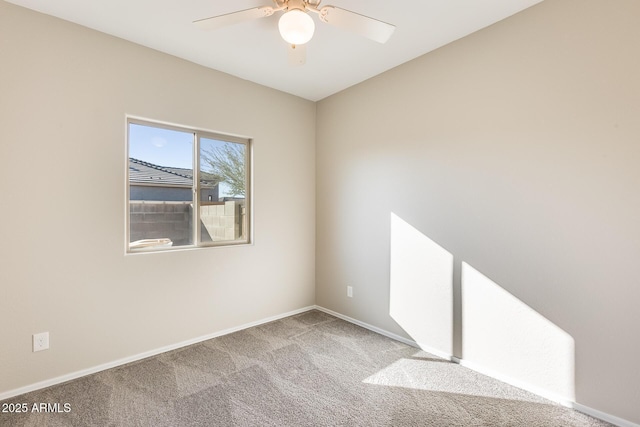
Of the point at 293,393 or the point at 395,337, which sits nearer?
the point at 293,393

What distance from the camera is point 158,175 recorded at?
2.61 meters

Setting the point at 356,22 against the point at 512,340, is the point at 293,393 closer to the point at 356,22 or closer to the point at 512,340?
the point at 512,340

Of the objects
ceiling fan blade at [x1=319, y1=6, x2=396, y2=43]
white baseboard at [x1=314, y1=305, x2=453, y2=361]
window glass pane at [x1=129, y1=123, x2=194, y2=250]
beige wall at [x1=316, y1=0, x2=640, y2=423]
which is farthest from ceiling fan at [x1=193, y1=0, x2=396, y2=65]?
white baseboard at [x1=314, y1=305, x2=453, y2=361]

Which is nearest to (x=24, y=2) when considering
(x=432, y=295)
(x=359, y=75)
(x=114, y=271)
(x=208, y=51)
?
(x=208, y=51)

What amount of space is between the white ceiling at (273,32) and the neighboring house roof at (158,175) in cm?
100

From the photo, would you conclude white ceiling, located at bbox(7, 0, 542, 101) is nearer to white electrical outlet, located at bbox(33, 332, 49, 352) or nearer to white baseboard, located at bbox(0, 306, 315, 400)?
white electrical outlet, located at bbox(33, 332, 49, 352)

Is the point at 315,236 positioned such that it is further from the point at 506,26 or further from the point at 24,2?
the point at 24,2

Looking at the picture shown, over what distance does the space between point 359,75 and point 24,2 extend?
2578 millimetres

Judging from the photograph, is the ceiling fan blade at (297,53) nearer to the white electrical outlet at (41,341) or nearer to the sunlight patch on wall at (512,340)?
the sunlight patch on wall at (512,340)

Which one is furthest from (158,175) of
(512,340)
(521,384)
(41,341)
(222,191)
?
(521,384)

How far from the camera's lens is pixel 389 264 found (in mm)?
2861

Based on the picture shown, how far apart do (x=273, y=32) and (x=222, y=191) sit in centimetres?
154

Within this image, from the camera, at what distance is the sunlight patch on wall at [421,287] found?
243 centimetres

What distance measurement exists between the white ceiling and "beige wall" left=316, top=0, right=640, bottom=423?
0.21 metres
